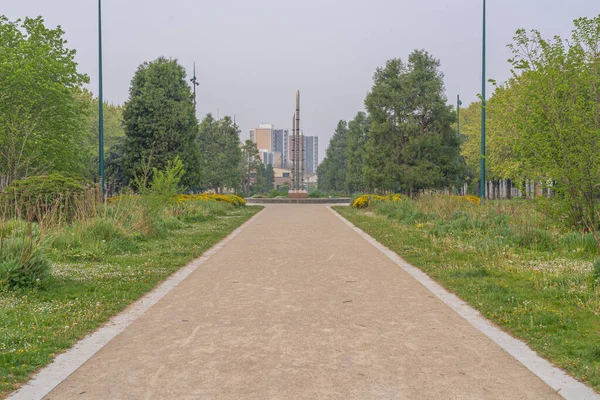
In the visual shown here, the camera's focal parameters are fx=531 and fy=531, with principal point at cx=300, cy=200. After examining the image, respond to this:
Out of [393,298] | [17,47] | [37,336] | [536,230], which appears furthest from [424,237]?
[17,47]

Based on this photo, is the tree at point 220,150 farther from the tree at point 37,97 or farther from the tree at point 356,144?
the tree at point 37,97

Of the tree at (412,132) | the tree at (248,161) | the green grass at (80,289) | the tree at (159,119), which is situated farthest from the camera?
the tree at (248,161)

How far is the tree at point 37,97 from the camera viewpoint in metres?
27.9

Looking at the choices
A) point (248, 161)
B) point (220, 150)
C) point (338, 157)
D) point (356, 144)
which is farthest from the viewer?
point (248, 161)

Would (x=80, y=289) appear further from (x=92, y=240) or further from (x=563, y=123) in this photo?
(x=563, y=123)

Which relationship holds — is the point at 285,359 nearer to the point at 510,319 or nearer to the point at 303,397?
the point at 303,397

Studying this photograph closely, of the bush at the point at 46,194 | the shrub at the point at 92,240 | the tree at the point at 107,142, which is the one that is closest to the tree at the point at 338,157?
the tree at the point at 107,142

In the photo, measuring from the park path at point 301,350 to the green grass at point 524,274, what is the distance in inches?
20.7

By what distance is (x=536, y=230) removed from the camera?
12430mm

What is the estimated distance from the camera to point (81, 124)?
36031mm

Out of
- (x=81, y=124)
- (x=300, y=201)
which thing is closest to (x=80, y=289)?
(x=81, y=124)

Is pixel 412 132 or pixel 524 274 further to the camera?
pixel 412 132

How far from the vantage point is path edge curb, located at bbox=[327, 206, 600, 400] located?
4.07 metres

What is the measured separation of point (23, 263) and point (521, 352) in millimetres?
6841
